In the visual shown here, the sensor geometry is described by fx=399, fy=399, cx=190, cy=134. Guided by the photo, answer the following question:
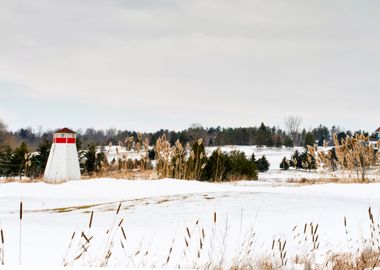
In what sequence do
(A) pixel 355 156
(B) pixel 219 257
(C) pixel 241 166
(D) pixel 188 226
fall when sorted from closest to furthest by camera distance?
(B) pixel 219 257
(D) pixel 188 226
(A) pixel 355 156
(C) pixel 241 166

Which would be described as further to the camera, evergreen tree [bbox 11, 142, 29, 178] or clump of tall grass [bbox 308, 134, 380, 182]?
→ evergreen tree [bbox 11, 142, 29, 178]

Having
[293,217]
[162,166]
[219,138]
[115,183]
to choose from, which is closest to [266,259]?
[293,217]

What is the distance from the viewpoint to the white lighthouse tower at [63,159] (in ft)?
53.5

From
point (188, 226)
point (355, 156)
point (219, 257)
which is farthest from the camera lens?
point (355, 156)

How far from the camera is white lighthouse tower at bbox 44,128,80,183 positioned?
1630 centimetres

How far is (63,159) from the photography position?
16.4 metres

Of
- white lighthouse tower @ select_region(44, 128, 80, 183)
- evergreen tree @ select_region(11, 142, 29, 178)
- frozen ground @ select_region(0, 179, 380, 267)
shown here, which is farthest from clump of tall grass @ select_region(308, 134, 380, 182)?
evergreen tree @ select_region(11, 142, 29, 178)

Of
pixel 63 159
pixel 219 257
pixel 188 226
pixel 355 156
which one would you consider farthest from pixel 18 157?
pixel 219 257

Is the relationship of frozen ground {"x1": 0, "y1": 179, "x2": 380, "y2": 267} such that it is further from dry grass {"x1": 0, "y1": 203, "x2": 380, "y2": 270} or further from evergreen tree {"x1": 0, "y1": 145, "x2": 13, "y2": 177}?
evergreen tree {"x1": 0, "y1": 145, "x2": 13, "y2": 177}

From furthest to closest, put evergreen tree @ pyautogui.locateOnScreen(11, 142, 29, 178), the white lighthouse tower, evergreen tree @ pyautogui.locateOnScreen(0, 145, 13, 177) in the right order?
evergreen tree @ pyautogui.locateOnScreen(11, 142, 29, 178), evergreen tree @ pyautogui.locateOnScreen(0, 145, 13, 177), the white lighthouse tower

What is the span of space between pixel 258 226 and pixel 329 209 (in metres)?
1.45

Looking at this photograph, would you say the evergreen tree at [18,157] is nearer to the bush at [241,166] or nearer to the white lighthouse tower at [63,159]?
the white lighthouse tower at [63,159]

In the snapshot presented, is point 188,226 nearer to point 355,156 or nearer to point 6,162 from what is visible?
point 355,156

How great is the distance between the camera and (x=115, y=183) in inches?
369
